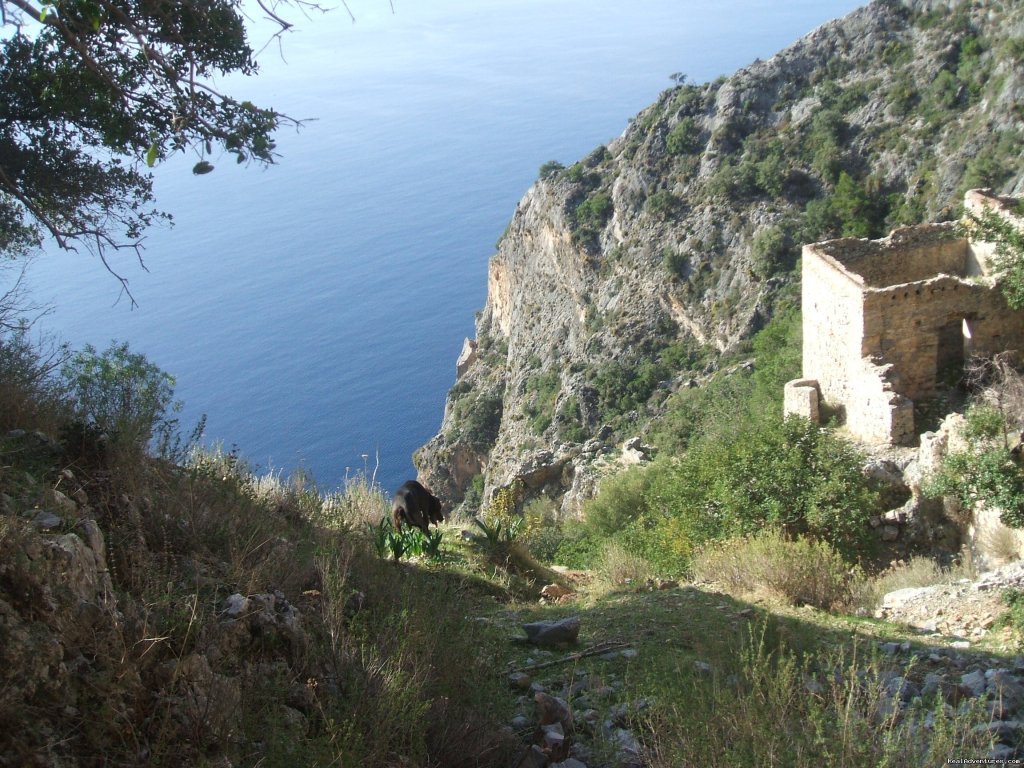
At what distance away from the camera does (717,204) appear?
131ft

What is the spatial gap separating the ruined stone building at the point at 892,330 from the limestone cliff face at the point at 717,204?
11914 millimetres

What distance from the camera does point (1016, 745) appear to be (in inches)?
174

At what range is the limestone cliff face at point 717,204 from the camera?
33.4 m

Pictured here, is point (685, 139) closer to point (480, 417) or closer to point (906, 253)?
point (480, 417)

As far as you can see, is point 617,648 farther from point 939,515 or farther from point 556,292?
point 556,292

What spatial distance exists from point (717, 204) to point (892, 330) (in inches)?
1113

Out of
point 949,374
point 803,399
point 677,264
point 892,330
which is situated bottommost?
point 803,399

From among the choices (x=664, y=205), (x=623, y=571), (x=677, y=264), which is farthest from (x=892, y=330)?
(x=664, y=205)

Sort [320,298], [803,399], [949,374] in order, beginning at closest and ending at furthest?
[949,374] < [803,399] < [320,298]

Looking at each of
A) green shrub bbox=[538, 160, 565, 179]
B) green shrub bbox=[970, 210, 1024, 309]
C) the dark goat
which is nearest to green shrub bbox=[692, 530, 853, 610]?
the dark goat

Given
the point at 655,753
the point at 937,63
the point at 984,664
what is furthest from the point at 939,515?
the point at 937,63

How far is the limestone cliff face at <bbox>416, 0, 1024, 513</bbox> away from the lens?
109 feet

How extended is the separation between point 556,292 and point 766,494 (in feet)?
128

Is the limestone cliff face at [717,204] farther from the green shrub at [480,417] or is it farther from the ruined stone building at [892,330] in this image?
the ruined stone building at [892,330]
